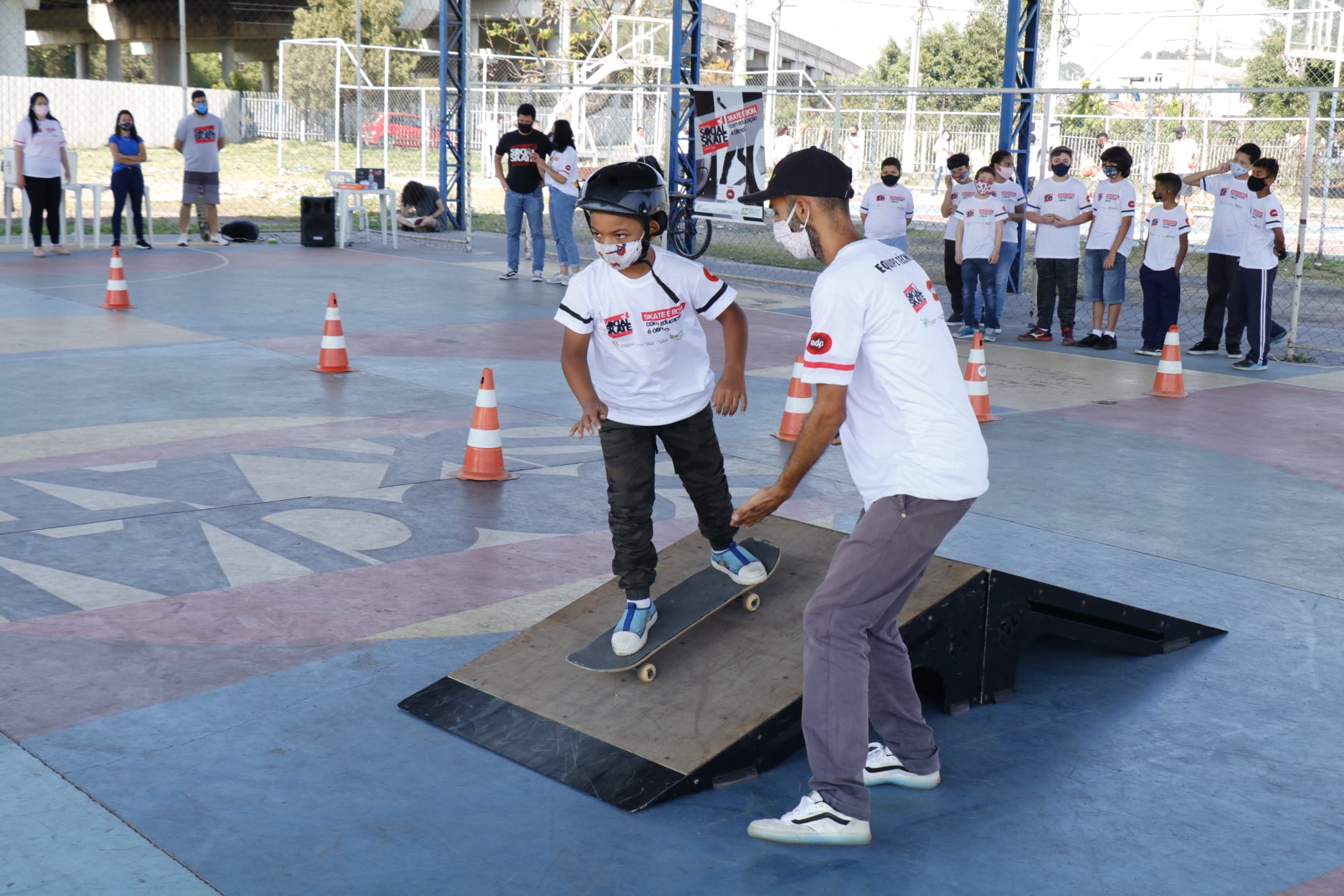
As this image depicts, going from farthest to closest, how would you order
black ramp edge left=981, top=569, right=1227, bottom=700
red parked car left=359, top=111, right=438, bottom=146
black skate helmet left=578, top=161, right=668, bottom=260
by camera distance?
1. red parked car left=359, top=111, right=438, bottom=146
2. black ramp edge left=981, top=569, right=1227, bottom=700
3. black skate helmet left=578, top=161, right=668, bottom=260

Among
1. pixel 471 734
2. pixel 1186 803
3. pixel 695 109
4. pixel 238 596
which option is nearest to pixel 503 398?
pixel 238 596


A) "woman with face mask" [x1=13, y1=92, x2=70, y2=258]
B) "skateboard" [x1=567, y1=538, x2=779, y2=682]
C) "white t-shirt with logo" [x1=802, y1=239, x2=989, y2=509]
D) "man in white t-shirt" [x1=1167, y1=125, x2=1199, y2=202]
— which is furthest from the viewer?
"man in white t-shirt" [x1=1167, y1=125, x2=1199, y2=202]

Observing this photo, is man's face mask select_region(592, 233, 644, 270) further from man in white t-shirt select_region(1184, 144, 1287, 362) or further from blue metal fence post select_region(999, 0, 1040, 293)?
blue metal fence post select_region(999, 0, 1040, 293)

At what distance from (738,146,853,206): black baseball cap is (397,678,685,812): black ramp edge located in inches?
70.0

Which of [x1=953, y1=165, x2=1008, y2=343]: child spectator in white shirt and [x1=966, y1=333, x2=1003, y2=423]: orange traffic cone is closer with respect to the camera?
[x1=966, y1=333, x2=1003, y2=423]: orange traffic cone

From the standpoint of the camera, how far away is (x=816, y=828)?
3674 millimetres

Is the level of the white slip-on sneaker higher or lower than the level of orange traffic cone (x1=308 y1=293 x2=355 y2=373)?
lower

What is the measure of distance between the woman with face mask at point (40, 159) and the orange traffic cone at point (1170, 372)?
14148mm

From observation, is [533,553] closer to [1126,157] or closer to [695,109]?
[1126,157]

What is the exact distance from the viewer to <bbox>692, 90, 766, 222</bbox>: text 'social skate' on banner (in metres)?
19.1

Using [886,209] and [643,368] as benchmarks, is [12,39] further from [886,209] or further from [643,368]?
[643,368]

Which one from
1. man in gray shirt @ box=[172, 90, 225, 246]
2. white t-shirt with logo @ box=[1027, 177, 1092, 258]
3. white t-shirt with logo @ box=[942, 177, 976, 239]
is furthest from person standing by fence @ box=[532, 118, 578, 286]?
man in gray shirt @ box=[172, 90, 225, 246]

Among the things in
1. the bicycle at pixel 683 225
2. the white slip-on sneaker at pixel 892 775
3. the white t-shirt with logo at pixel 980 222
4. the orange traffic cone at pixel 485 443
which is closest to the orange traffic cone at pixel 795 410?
the orange traffic cone at pixel 485 443

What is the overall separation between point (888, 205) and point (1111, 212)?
236 centimetres
